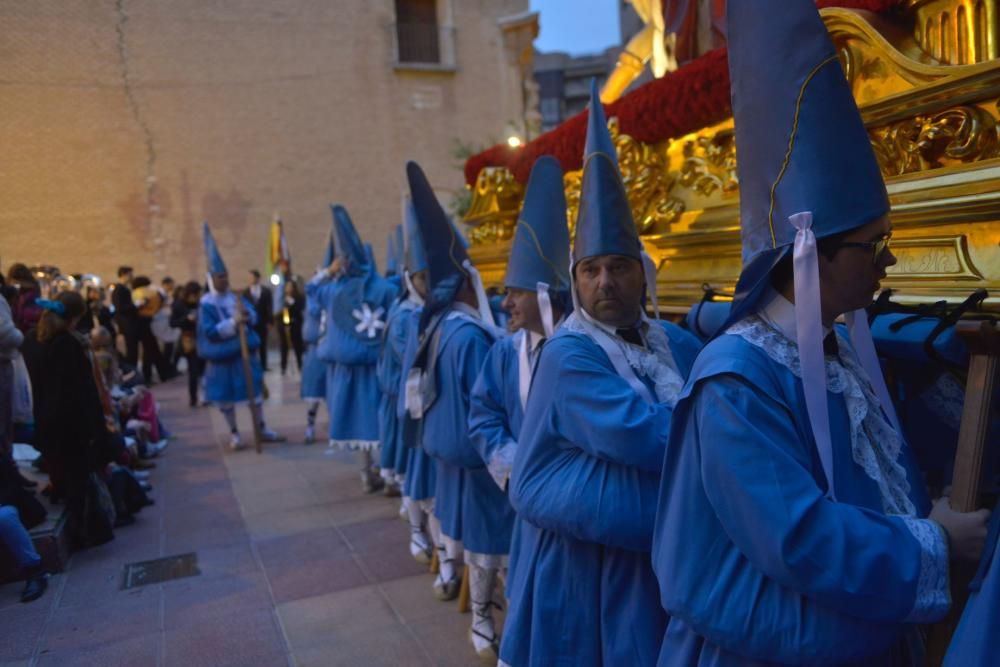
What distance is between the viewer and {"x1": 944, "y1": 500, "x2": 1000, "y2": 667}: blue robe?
4.43ft

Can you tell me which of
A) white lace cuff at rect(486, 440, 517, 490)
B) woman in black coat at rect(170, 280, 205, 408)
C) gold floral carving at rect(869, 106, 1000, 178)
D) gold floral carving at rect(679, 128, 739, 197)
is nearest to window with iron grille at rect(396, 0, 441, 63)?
woman in black coat at rect(170, 280, 205, 408)

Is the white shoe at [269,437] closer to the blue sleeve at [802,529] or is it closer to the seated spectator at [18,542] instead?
the seated spectator at [18,542]

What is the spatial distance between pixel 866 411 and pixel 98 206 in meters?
21.7

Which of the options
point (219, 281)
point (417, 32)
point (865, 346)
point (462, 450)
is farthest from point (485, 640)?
point (417, 32)

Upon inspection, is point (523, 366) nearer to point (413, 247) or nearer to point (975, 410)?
point (975, 410)

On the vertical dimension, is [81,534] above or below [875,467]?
below

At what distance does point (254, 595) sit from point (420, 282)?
2.15m

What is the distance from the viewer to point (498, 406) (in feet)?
11.1

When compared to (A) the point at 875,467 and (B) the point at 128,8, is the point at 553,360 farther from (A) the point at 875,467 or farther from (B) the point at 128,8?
(B) the point at 128,8

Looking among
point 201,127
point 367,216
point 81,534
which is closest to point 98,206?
point 201,127

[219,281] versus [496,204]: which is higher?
[496,204]

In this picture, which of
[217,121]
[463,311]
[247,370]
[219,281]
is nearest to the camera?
[463,311]

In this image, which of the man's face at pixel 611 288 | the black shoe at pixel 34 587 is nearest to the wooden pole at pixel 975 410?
the man's face at pixel 611 288

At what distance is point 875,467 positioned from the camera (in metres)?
1.59
